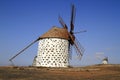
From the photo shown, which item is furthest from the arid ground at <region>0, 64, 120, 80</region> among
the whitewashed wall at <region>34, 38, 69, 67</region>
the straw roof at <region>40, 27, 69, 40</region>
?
the straw roof at <region>40, 27, 69, 40</region>

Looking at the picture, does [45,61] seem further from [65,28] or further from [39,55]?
[65,28]

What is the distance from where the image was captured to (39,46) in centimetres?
3009

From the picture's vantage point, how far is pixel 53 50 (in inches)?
1122

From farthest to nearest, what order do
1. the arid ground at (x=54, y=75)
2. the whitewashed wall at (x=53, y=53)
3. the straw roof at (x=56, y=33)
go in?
1. the straw roof at (x=56, y=33)
2. the whitewashed wall at (x=53, y=53)
3. the arid ground at (x=54, y=75)

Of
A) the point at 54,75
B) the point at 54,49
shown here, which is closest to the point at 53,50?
the point at 54,49

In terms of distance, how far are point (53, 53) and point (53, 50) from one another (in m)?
0.46

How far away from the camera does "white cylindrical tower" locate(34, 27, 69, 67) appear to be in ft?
93.2

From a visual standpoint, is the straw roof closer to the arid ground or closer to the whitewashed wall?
the whitewashed wall

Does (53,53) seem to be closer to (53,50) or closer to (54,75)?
(53,50)

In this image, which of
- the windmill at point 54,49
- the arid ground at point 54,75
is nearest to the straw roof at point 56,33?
the windmill at point 54,49

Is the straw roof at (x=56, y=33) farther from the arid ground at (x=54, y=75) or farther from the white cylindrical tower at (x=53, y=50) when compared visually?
the arid ground at (x=54, y=75)

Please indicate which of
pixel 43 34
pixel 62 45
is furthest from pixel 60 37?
pixel 43 34

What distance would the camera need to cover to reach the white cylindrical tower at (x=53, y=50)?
2842 cm

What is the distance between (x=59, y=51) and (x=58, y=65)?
2.17 metres
